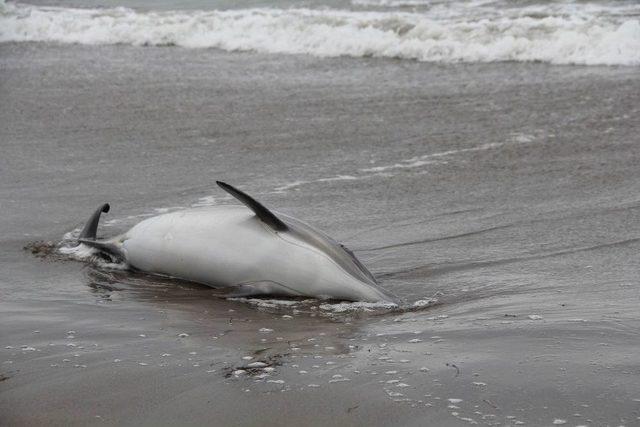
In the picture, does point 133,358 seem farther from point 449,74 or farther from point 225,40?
point 225,40

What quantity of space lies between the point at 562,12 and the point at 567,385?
16.1m

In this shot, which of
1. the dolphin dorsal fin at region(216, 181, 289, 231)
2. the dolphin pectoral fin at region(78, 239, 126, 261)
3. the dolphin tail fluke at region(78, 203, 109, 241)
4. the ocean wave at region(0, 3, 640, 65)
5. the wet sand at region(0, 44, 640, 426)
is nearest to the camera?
the wet sand at region(0, 44, 640, 426)

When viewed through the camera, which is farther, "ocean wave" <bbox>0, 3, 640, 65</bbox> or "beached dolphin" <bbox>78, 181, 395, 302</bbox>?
"ocean wave" <bbox>0, 3, 640, 65</bbox>

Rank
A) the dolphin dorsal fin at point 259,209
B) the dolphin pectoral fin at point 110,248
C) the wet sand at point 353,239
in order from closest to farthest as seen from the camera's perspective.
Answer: the wet sand at point 353,239 → the dolphin dorsal fin at point 259,209 → the dolphin pectoral fin at point 110,248

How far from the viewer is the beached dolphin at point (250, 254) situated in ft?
19.6

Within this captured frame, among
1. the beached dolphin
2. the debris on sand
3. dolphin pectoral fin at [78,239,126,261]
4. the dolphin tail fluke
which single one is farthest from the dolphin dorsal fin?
the dolphin tail fluke

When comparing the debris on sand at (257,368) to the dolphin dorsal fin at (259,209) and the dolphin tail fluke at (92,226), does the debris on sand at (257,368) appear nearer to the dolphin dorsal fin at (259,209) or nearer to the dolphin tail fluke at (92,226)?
the dolphin dorsal fin at (259,209)

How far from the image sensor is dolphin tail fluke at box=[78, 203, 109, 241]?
7027 mm

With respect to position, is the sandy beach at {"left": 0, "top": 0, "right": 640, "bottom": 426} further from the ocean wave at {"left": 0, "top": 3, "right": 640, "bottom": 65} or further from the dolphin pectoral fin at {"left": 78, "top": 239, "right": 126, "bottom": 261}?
the ocean wave at {"left": 0, "top": 3, "right": 640, "bottom": 65}

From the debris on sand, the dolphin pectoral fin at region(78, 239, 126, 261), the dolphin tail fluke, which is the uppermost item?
the dolphin tail fluke

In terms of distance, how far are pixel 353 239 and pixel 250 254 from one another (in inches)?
61.1

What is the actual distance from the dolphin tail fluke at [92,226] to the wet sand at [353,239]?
300 mm

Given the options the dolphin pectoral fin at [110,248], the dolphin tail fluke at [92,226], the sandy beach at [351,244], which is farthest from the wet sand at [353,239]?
the dolphin tail fluke at [92,226]

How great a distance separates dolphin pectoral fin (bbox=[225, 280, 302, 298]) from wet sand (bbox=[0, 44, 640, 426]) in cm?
11
